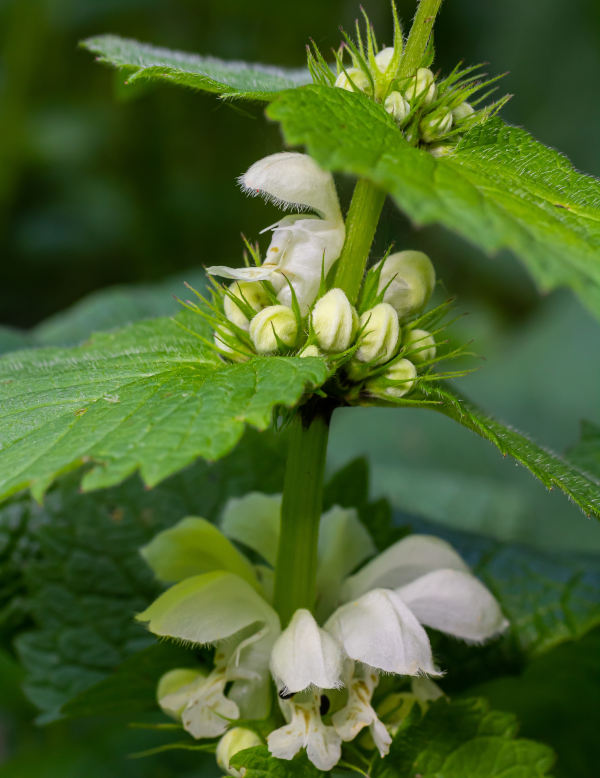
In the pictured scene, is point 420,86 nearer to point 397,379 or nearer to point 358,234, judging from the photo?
point 358,234

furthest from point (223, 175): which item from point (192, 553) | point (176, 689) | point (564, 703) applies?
point (176, 689)

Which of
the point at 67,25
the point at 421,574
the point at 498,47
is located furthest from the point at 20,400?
the point at 498,47

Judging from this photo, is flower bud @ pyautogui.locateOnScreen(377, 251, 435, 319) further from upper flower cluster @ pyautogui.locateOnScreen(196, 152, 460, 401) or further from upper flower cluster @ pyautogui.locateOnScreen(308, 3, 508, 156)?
upper flower cluster @ pyautogui.locateOnScreen(308, 3, 508, 156)

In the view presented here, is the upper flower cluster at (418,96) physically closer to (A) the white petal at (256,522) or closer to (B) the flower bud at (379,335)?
(B) the flower bud at (379,335)

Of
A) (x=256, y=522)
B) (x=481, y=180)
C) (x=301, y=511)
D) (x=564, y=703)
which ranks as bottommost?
(x=564, y=703)

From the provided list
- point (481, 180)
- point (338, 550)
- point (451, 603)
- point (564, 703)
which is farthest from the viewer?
point (564, 703)

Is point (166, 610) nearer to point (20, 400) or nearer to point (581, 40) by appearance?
point (20, 400)
